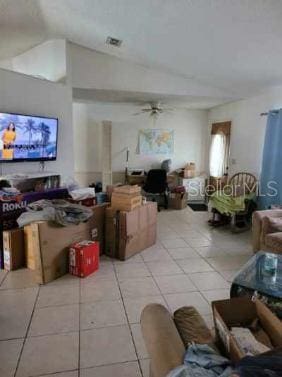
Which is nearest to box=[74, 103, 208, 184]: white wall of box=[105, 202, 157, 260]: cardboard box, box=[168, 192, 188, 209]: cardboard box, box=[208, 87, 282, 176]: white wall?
box=[168, 192, 188, 209]: cardboard box

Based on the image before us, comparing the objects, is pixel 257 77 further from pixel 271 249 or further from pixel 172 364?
pixel 172 364

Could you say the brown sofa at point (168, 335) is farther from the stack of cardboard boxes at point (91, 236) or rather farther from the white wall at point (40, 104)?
the white wall at point (40, 104)

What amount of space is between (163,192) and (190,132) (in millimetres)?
1916

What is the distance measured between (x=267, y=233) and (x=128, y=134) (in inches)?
167

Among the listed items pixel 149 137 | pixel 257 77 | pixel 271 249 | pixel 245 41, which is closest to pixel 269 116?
pixel 257 77

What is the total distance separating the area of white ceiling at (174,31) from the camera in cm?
255

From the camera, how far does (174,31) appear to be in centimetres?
310

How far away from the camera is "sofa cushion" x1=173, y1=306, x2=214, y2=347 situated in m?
1.18

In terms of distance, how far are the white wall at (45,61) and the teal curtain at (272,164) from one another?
124 inches

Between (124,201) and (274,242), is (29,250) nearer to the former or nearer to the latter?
(124,201)

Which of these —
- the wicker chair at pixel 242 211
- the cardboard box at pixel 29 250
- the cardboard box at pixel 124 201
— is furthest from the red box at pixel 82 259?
the wicker chair at pixel 242 211

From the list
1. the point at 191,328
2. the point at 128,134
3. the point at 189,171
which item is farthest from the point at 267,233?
the point at 128,134

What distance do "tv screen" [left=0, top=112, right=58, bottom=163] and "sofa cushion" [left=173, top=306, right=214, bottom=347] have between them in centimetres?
277

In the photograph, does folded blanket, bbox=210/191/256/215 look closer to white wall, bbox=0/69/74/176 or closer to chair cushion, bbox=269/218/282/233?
chair cushion, bbox=269/218/282/233
